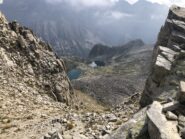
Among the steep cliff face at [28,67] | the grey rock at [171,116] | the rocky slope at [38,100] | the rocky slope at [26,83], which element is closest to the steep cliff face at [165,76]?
the rocky slope at [38,100]

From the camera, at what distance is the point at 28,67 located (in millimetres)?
58531

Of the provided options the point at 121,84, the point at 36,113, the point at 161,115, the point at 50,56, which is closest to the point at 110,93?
the point at 121,84

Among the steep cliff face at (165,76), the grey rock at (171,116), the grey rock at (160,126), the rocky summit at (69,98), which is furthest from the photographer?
the steep cliff face at (165,76)

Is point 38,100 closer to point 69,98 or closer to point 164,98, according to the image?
point 69,98

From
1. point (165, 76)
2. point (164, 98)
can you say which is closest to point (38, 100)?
point (165, 76)

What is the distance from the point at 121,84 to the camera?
172m

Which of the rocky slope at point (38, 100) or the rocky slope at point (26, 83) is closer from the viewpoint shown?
the rocky slope at point (38, 100)

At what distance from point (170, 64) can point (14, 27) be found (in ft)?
133

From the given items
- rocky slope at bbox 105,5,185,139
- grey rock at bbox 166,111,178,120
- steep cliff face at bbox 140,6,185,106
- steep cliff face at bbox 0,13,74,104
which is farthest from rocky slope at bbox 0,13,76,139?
grey rock at bbox 166,111,178,120

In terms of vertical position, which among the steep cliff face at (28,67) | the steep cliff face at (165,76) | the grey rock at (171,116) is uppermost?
the grey rock at (171,116)

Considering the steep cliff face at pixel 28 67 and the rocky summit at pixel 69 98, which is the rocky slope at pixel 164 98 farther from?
the steep cliff face at pixel 28 67

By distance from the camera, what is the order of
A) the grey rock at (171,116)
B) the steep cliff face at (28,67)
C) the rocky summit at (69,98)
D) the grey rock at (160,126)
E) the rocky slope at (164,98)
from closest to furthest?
1. the grey rock at (160,126)
2. the rocky slope at (164,98)
3. the grey rock at (171,116)
4. the rocky summit at (69,98)
5. the steep cliff face at (28,67)

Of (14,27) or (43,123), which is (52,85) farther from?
(43,123)

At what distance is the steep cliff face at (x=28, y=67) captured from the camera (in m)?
51.9
